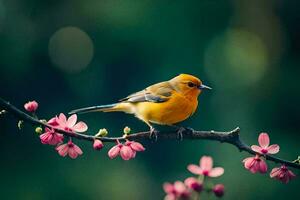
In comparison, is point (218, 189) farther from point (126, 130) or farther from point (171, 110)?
point (171, 110)

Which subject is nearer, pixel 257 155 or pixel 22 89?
pixel 257 155

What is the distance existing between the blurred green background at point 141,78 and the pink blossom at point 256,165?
7738 mm

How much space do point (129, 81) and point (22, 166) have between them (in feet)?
7.51

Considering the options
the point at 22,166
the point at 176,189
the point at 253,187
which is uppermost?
the point at 22,166

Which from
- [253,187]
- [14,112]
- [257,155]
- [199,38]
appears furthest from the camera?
[199,38]

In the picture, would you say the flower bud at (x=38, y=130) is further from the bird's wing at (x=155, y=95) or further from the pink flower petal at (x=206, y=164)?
the bird's wing at (x=155, y=95)

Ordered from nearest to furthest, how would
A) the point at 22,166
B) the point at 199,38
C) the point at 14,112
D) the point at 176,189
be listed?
the point at 176,189 < the point at 14,112 < the point at 22,166 < the point at 199,38

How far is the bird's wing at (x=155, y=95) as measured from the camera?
416cm

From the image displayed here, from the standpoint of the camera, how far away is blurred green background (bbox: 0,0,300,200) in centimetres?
1020

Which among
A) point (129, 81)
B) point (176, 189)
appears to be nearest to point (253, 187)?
point (129, 81)

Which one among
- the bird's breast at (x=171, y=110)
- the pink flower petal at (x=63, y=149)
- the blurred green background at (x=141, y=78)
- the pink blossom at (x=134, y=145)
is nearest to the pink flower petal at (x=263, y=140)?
the pink blossom at (x=134, y=145)

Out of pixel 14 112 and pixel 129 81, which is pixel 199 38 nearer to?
pixel 129 81

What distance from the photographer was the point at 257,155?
2.06m

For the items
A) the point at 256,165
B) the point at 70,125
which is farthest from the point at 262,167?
the point at 70,125
